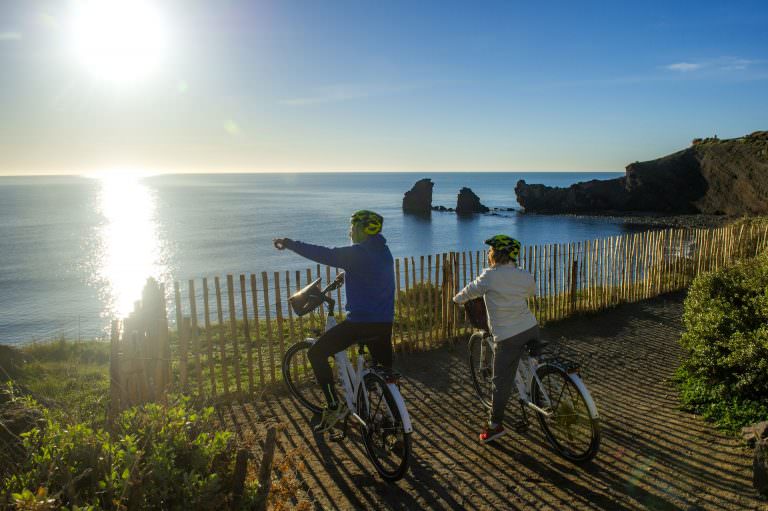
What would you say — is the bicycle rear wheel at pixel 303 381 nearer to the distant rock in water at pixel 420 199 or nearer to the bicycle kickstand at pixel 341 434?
the bicycle kickstand at pixel 341 434

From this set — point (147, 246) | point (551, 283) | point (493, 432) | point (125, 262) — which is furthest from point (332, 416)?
point (147, 246)

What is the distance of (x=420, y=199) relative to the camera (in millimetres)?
97500

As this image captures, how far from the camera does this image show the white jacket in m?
4.61

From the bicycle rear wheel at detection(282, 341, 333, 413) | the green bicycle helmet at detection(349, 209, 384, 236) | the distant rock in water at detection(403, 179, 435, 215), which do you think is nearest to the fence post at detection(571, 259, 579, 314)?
the bicycle rear wheel at detection(282, 341, 333, 413)

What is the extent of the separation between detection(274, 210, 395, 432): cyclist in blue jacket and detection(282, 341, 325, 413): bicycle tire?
45.6 inches

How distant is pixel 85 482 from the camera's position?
299 cm

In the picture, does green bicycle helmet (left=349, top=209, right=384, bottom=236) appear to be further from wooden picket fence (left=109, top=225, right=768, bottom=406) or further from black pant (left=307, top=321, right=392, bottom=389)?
wooden picket fence (left=109, top=225, right=768, bottom=406)

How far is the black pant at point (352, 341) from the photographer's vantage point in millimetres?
4664

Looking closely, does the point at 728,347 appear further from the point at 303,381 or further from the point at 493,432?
the point at 303,381

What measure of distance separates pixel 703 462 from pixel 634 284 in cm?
816

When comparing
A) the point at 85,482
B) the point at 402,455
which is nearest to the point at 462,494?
the point at 402,455

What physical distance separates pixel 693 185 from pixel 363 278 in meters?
72.6

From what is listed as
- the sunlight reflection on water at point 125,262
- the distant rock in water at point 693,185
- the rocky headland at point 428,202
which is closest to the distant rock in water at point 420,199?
the rocky headland at point 428,202

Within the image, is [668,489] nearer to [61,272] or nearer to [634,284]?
[634,284]
